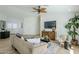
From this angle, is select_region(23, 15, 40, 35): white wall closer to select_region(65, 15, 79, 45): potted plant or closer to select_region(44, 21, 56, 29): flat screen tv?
select_region(44, 21, 56, 29): flat screen tv

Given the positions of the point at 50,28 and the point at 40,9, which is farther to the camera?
the point at 50,28

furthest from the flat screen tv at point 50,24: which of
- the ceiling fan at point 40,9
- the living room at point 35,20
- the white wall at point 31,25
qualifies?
the ceiling fan at point 40,9

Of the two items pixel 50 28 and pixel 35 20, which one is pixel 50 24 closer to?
pixel 50 28

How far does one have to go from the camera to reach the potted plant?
228 centimetres

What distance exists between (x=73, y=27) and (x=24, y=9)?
1472 mm

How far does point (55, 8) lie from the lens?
2170 mm

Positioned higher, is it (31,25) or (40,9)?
(40,9)

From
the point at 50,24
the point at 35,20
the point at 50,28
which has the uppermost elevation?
the point at 35,20

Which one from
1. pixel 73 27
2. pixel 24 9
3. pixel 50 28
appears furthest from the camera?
pixel 50 28

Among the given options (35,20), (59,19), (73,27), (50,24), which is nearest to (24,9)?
(35,20)

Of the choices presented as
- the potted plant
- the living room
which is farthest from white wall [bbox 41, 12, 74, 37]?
the potted plant

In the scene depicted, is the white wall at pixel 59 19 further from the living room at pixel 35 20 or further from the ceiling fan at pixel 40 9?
the ceiling fan at pixel 40 9

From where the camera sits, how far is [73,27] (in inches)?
92.6
